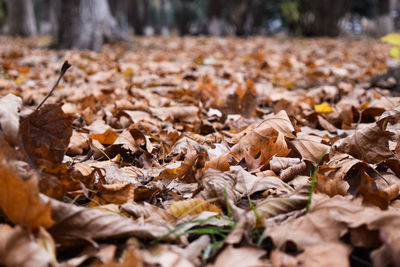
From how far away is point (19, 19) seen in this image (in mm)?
13680

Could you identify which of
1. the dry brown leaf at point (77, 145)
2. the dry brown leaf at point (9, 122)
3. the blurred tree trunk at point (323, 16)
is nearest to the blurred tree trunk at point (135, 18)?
the blurred tree trunk at point (323, 16)

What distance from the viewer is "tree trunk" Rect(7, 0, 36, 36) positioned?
1345 centimetres

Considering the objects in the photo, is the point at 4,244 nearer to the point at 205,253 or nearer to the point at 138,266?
the point at 138,266

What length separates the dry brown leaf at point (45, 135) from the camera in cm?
104

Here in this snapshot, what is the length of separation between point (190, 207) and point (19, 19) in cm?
1518

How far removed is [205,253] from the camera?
35.0 inches

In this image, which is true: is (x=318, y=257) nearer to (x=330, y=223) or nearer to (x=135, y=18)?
(x=330, y=223)

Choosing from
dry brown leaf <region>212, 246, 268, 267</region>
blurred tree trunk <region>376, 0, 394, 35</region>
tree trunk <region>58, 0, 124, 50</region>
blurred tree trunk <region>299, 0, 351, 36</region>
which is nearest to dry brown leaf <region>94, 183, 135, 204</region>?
dry brown leaf <region>212, 246, 268, 267</region>

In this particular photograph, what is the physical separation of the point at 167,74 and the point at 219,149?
255 cm

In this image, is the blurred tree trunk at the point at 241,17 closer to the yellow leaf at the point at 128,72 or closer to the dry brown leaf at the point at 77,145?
the yellow leaf at the point at 128,72

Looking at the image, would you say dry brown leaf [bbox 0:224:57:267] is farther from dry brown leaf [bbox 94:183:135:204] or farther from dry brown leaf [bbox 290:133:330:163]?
dry brown leaf [bbox 290:133:330:163]

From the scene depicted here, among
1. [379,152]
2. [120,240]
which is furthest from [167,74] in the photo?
[120,240]

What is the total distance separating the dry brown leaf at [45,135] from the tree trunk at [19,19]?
1459 cm

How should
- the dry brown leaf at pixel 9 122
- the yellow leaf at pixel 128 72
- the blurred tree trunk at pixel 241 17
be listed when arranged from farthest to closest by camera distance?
the blurred tree trunk at pixel 241 17 → the yellow leaf at pixel 128 72 → the dry brown leaf at pixel 9 122
